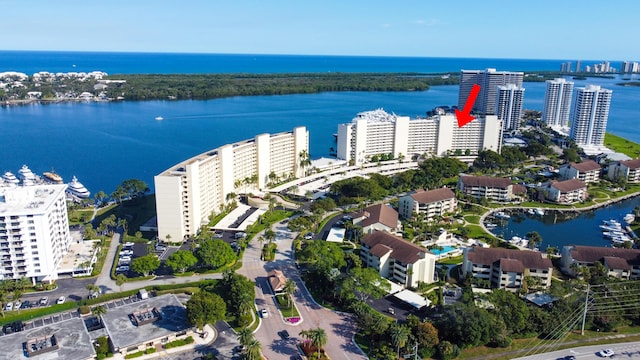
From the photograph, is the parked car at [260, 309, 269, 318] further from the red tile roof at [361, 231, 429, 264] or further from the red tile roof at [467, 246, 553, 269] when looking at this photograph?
the red tile roof at [467, 246, 553, 269]

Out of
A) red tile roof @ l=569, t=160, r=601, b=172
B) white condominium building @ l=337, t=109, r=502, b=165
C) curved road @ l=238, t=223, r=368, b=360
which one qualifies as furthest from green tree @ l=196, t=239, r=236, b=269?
red tile roof @ l=569, t=160, r=601, b=172

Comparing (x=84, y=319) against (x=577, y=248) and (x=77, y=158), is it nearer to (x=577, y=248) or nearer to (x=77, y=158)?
(x=577, y=248)

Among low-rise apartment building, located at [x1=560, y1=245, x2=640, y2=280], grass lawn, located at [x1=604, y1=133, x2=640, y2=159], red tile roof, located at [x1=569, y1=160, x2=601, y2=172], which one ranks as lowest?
low-rise apartment building, located at [x1=560, y1=245, x2=640, y2=280]

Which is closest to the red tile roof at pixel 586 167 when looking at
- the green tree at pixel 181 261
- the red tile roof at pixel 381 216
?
the red tile roof at pixel 381 216

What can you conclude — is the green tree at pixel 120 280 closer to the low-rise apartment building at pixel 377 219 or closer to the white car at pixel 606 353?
the low-rise apartment building at pixel 377 219

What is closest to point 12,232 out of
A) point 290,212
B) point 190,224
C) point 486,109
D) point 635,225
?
point 190,224
